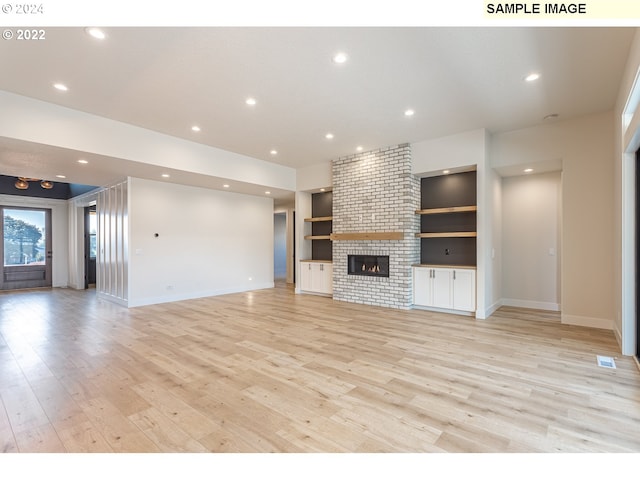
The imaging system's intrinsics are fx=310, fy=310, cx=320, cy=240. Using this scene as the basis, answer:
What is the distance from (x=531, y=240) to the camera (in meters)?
6.20

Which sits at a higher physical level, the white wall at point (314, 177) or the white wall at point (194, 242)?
the white wall at point (314, 177)

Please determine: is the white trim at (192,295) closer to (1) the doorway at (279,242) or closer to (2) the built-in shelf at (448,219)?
(1) the doorway at (279,242)

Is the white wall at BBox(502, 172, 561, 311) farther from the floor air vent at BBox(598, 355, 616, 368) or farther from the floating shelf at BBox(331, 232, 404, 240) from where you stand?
the floor air vent at BBox(598, 355, 616, 368)

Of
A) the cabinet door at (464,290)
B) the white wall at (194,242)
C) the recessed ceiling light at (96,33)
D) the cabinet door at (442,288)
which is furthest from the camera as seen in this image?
the white wall at (194,242)

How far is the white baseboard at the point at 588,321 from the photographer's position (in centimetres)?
472

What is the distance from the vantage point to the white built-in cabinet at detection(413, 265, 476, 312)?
554 centimetres

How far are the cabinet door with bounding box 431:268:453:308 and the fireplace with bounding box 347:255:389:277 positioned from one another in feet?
3.23

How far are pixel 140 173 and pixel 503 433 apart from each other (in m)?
6.90

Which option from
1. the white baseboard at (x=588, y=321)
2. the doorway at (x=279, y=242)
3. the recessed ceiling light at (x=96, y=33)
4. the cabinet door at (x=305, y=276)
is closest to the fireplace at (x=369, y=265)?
the cabinet door at (x=305, y=276)

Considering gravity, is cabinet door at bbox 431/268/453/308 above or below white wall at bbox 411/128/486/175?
below

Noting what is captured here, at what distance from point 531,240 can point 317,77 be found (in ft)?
17.5

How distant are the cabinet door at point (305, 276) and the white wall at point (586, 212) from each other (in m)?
5.21

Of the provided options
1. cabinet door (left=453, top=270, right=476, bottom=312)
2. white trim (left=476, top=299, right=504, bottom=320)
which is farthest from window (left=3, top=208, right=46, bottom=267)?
white trim (left=476, top=299, right=504, bottom=320)
